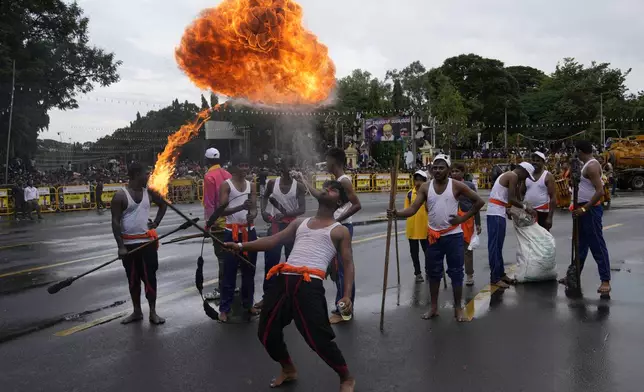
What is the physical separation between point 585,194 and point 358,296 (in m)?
3.09

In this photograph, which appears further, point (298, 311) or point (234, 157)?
point (234, 157)

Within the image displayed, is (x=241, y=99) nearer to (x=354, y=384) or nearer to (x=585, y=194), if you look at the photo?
(x=585, y=194)

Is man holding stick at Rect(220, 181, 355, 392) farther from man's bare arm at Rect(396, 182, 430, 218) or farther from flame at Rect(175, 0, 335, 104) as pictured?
flame at Rect(175, 0, 335, 104)

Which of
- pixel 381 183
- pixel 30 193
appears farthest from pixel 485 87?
pixel 30 193

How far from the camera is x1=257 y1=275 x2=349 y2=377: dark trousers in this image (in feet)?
13.1

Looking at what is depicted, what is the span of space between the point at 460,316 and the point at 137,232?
354cm

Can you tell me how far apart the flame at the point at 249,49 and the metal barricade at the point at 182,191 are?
1735cm

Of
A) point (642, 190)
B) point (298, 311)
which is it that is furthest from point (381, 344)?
point (642, 190)

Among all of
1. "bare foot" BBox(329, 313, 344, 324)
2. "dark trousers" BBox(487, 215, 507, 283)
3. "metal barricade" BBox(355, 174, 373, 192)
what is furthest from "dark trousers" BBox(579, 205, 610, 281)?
"metal barricade" BBox(355, 174, 373, 192)

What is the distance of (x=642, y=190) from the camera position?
95.7 feet

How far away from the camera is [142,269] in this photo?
618cm

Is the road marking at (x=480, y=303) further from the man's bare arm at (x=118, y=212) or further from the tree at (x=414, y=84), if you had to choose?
the tree at (x=414, y=84)

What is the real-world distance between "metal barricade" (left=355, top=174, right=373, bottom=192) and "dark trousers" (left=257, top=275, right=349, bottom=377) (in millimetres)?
29922

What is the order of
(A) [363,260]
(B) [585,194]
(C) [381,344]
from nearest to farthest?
1. (C) [381,344]
2. (B) [585,194]
3. (A) [363,260]
